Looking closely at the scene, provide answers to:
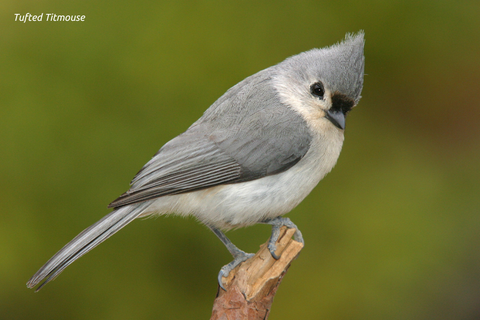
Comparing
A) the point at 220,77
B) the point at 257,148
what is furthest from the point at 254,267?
the point at 220,77

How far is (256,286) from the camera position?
7.92 feet

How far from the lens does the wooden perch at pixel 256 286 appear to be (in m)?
2.40

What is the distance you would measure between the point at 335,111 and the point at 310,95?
0.58 feet

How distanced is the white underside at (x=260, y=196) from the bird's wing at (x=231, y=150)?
0.18ft

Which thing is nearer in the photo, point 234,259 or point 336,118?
point 336,118

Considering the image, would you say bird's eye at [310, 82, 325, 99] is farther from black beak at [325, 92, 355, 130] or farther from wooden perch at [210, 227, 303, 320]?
wooden perch at [210, 227, 303, 320]

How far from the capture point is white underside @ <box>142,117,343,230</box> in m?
2.63

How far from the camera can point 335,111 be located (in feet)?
8.89

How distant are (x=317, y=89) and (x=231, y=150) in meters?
0.61

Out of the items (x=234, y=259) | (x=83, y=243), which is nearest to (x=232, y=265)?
(x=234, y=259)

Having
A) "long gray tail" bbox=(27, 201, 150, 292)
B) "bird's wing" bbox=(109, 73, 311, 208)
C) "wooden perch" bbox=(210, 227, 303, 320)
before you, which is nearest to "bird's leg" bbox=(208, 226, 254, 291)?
"wooden perch" bbox=(210, 227, 303, 320)

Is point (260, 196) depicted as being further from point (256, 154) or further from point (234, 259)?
point (234, 259)

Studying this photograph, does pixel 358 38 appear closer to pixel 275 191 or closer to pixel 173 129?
pixel 275 191

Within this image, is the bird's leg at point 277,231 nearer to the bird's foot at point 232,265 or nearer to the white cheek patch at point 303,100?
the bird's foot at point 232,265
